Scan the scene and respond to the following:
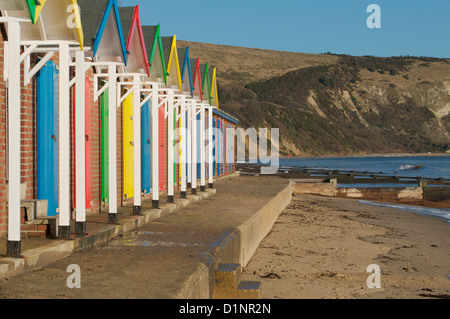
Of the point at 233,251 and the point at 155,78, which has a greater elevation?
the point at 155,78

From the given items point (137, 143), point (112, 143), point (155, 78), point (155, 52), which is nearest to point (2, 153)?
point (112, 143)

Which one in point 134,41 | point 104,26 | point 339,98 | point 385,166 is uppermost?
point 339,98

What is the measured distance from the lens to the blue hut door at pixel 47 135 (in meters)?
9.27

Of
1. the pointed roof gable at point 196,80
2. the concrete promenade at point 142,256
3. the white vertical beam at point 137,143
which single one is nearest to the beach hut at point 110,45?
the white vertical beam at point 137,143

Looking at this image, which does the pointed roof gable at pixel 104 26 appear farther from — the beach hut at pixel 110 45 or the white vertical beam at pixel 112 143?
the white vertical beam at pixel 112 143

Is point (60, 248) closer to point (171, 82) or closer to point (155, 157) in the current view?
point (155, 157)

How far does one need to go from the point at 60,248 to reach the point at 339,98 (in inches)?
5296

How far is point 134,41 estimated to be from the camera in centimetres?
1198

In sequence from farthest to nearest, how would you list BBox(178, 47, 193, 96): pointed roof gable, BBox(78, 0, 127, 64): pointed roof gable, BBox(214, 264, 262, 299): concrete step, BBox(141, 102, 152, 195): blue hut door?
BBox(178, 47, 193, 96): pointed roof gable
BBox(141, 102, 152, 195): blue hut door
BBox(78, 0, 127, 64): pointed roof gable
BBox(214, 264, 262, 299): concrete step

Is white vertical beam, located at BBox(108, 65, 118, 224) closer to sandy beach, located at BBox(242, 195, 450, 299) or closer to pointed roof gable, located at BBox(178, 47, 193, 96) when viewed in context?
sandy beach, located at BBox(242, 195, 450, 299)

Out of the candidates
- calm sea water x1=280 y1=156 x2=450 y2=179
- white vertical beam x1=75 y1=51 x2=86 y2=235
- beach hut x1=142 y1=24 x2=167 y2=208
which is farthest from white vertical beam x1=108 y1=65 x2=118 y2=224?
calm sea water x1=280 y1=156 x2=450 y2=179

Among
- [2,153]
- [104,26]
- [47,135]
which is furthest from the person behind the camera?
[104,26]

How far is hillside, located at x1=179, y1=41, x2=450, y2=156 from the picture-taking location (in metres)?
120

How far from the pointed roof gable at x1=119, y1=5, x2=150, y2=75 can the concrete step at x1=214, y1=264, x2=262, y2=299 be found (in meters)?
4.91
